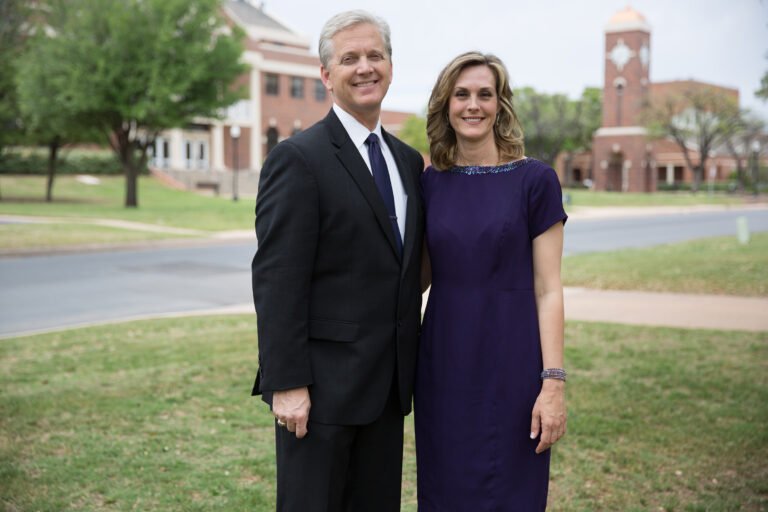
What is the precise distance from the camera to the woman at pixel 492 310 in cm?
288

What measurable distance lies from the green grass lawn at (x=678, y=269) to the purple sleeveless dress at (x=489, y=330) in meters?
10.1

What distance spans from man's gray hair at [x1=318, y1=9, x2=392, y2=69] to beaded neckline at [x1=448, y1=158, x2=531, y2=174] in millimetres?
510

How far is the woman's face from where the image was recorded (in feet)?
9.68

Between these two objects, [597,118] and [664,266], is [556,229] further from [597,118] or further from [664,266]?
[597,118]

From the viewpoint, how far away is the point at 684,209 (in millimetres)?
41375

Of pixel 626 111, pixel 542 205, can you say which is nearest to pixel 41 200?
pixel 542 205

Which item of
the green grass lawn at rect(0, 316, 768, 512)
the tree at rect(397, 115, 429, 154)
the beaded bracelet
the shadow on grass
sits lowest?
the green grass lawn at rect(0, 316, 768, 512)

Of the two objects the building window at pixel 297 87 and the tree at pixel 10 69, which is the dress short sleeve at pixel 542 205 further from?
the building window at pixel 297 87

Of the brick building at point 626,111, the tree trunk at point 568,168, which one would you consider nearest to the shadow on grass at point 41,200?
the brick building at point 626,111

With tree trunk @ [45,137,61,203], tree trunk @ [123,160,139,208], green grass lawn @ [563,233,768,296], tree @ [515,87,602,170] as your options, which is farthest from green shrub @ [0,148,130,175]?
green grass lawn @ [563,233,768,296]

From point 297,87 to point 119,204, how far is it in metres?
29.9

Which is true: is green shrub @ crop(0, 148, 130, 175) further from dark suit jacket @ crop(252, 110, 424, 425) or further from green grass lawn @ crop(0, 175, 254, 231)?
dark suit jacket @ crop(252, 110, 424, 425)

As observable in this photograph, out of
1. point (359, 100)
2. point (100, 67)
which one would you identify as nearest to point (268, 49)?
point (100, 67)

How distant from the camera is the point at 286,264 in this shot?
2635mm
